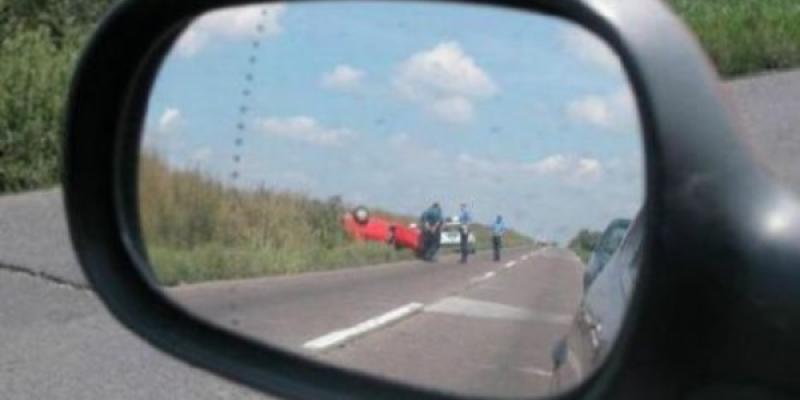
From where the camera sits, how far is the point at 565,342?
207 cm

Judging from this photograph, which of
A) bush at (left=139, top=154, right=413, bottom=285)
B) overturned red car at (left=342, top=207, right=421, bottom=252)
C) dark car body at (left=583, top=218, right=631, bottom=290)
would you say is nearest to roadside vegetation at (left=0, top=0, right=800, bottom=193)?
bush at (left=139, top=154, right=413, bottom=285)

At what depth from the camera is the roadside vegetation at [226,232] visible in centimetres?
268

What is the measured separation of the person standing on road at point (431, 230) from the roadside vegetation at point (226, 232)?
0.69 feet

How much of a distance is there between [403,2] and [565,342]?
1.48 feet

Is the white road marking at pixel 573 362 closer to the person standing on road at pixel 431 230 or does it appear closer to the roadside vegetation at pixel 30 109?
the person standing on road at pixel 431 230

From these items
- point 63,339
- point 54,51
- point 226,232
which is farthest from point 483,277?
point 54,51

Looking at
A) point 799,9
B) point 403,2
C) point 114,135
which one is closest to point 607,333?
point 403,2

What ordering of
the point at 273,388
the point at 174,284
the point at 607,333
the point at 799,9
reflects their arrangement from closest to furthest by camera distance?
the point at 607,333, the point at 273,388, the point at 174,284, the point at 799,9

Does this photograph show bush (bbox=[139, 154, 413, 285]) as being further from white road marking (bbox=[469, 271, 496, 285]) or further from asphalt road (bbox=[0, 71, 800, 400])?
asphalt road (bbox=[0, 71, 800, 400])

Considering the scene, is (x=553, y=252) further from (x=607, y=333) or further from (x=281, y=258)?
(x=281, y=258)

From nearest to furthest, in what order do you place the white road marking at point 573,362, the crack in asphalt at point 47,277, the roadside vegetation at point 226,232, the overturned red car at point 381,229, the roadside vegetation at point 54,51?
the white road marking at point 573,362
the overturned red car at point 381,229
the roadside vegetation at point 226,232
the crack in asphalt at point 47,277
the roadside vegetation at point 54,51

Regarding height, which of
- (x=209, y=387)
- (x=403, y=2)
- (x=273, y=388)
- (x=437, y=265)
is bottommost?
(x=209, y=387)

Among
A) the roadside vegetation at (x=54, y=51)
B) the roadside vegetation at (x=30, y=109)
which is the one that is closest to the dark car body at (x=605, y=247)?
the roadside vegetation at (x=54, y=51)

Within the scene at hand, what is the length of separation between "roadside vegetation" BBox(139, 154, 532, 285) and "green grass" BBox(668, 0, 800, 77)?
16355 millimetres
